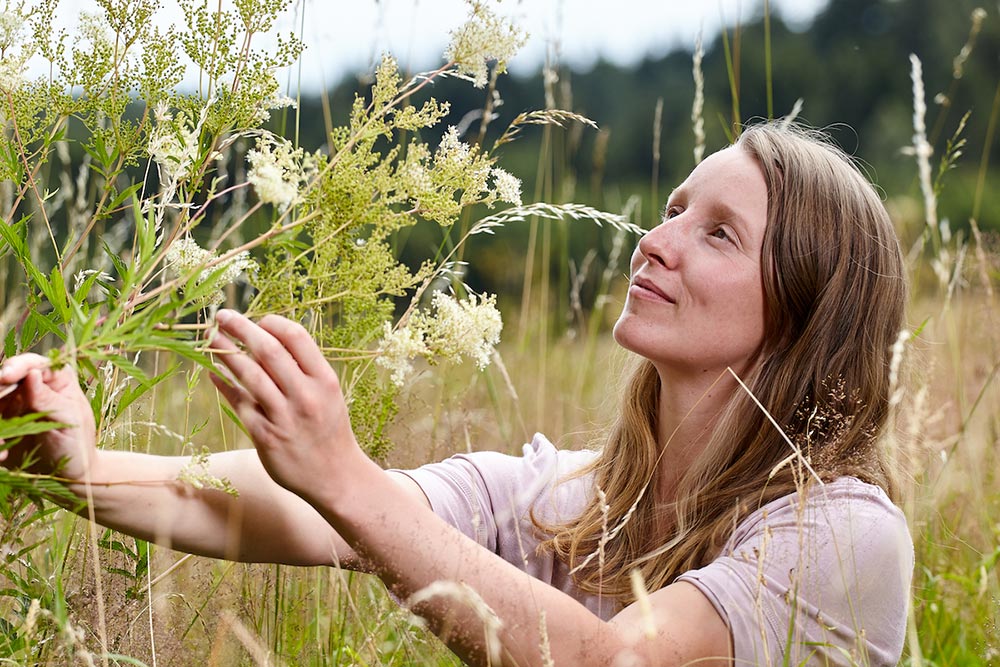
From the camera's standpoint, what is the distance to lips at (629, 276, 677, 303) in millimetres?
2031

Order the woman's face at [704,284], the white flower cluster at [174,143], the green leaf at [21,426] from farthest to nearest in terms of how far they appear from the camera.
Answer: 1. the woman's face at [704,284]
2. the white flower cluster at [174,143]
3. the green leaf at [21,426]

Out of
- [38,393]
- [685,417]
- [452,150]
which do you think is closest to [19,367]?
[38,393]

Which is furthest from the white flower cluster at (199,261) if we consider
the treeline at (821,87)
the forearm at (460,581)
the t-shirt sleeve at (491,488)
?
the treeline at (821,87)

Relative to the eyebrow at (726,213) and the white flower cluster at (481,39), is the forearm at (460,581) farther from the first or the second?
the eyebrow at (726,213)

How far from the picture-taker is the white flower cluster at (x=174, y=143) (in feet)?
4.27

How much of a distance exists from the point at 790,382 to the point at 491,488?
2.17 feet

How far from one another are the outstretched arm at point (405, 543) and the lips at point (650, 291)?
0.61 m

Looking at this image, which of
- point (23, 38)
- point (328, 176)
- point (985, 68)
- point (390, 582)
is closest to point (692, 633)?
point (390, 582)

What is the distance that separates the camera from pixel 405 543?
1.39m

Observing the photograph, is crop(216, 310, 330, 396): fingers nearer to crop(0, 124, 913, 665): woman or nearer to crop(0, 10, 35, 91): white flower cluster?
crop(0, 124, 913, 665): woman

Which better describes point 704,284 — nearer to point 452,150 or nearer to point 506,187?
point 506,187

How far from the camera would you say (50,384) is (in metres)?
1.21

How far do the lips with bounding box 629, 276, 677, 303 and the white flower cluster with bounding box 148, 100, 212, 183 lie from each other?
951 mm

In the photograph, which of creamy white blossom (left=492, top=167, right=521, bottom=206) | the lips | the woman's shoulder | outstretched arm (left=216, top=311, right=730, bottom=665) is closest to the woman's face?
the lips
